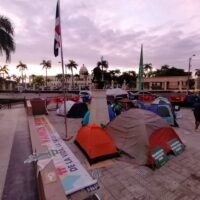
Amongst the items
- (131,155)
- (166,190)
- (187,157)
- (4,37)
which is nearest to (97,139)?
(131,155)

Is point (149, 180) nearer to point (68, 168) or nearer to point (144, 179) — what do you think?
point (144, 179)

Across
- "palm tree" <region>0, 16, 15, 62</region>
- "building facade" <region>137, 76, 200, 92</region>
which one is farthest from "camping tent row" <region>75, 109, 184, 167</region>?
"building facade" <region>137, 76, 200, 92</region>

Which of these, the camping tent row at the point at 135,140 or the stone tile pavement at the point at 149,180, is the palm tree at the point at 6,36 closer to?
the camping tent row at the point at 135,140

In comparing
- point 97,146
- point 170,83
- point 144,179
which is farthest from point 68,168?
point 170,83

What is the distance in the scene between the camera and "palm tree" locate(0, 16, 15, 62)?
1268cm

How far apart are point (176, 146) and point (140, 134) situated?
1526mm

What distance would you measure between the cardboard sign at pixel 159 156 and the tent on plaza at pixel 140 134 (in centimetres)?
10

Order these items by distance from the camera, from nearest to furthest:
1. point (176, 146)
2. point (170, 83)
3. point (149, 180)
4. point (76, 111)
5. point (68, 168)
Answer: point (149, 180) → point (68, 168) → point (176, 146) → point (76, 111) → point (170, 83)

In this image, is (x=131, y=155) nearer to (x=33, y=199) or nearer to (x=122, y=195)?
(x=122, y=195)

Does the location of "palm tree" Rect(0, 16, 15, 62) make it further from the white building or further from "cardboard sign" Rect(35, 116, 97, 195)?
the white building

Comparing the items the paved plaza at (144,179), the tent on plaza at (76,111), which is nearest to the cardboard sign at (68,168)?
the paved plaza at (144,179)

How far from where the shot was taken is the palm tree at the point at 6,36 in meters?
12.7

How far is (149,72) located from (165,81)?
66.8ft

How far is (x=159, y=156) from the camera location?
4.91 meters
